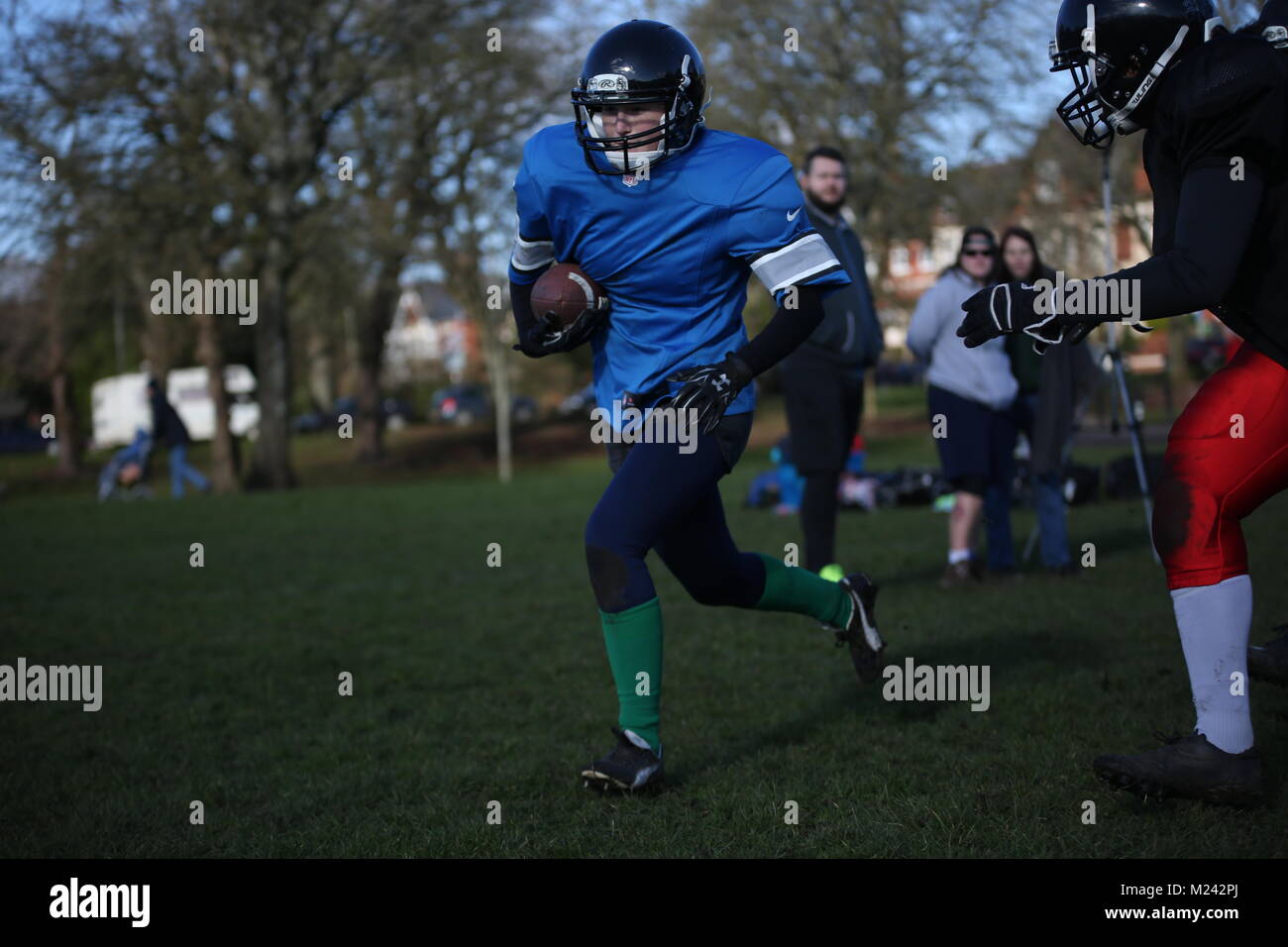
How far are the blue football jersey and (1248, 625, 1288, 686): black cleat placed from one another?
1699 millimetres

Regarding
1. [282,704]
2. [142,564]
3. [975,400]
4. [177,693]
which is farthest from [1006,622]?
[142,564]

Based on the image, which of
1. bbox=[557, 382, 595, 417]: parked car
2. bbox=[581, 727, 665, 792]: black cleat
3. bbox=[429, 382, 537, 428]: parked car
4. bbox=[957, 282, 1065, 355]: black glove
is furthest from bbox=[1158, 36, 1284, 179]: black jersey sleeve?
bbox=[429, 382, 537, 428]: parked car

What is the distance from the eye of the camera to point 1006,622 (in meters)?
6.59

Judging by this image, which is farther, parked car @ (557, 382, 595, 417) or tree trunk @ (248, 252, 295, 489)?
parked car @ (557, 382, 595, 417)

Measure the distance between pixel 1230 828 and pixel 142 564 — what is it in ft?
29.7

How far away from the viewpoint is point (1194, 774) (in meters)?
3.45

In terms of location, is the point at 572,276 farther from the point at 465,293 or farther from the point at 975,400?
the point at 465,293

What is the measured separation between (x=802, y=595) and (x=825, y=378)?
2801mm

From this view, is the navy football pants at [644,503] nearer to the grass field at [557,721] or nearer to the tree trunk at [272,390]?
the grass field at [557,721]

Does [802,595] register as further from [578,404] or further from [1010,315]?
[578,404]

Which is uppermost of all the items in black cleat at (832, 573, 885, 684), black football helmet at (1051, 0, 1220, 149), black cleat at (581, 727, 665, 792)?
black football helmet at (1051, 0, 1220, 149)

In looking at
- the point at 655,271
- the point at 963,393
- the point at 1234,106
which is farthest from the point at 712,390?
the point at 963,393

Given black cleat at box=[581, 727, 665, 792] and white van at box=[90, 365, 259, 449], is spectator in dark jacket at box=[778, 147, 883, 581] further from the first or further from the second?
white van at box=[90, 365, 259, 449]

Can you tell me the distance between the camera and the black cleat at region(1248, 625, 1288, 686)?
3.95 metres
